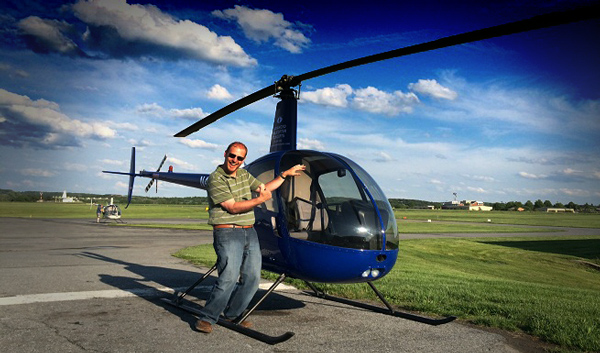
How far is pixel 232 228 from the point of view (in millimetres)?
4871

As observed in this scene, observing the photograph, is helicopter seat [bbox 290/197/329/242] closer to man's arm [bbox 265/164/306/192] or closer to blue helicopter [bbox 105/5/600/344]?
blue helicopter [bbox 105/5/600/344]

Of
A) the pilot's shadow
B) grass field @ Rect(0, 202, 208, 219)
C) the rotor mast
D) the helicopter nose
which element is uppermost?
the rotor mast

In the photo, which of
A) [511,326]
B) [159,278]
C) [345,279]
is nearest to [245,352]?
[345,279]

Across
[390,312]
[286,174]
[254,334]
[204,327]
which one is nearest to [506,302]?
[390,312]

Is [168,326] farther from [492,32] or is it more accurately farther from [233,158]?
[492,32]

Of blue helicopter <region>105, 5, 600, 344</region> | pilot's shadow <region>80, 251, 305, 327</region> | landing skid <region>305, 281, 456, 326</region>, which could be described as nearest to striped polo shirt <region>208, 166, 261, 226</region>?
blue helicopter <region>105, 5, 600, 344</region>

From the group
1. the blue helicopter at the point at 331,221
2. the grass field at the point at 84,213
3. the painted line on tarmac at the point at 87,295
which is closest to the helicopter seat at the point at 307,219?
the blue helicopter at the point at 331,221

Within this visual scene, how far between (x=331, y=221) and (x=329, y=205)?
0.25m

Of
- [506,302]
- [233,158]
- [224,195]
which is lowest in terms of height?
[506,302]

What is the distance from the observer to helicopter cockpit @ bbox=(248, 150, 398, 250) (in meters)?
5.09

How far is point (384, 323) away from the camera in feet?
17.9

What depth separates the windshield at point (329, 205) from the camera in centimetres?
508

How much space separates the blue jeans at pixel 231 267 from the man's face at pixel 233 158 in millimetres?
Result: 706

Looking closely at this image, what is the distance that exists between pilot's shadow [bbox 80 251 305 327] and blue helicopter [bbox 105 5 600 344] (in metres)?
0.53
